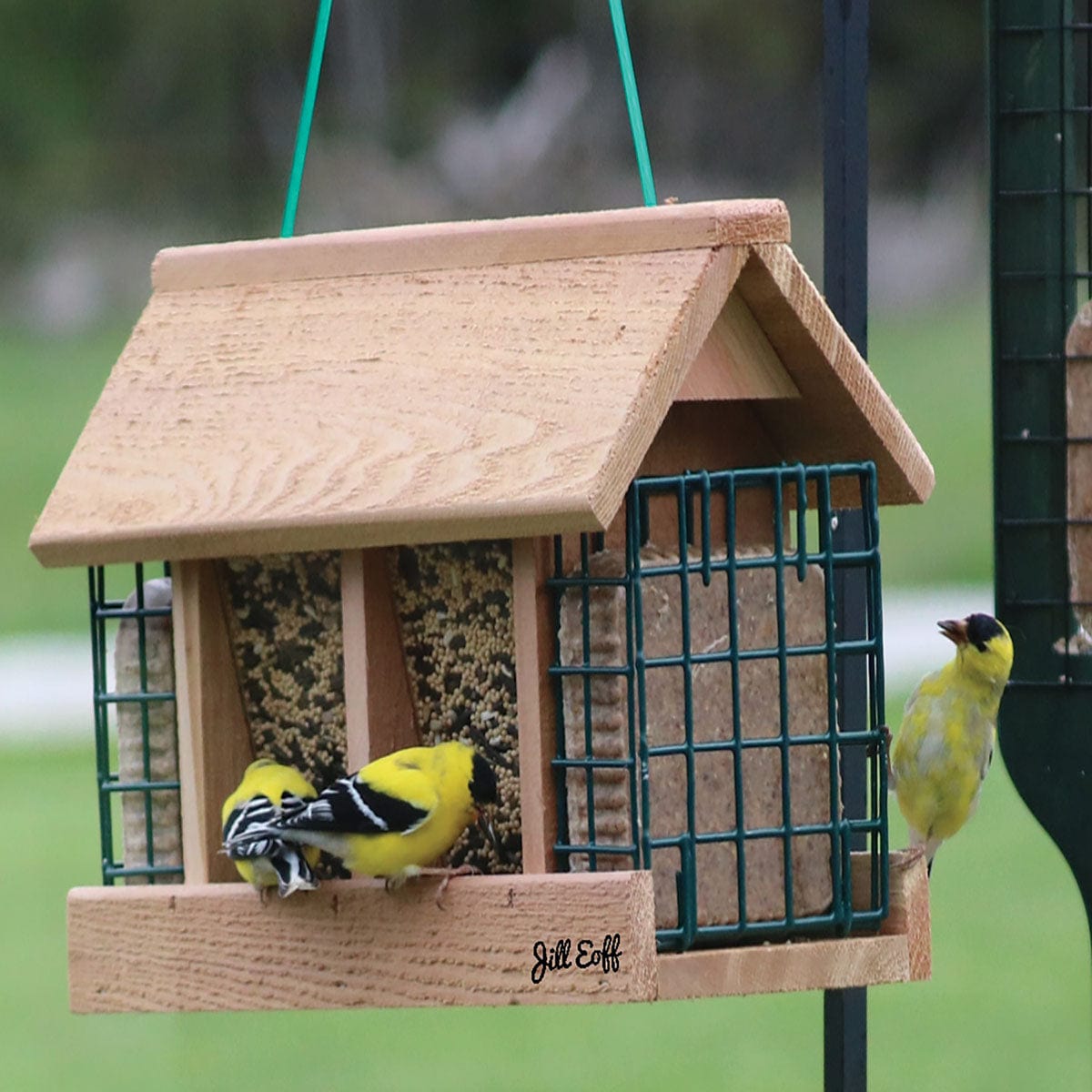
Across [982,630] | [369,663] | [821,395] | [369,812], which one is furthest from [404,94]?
[369,812]

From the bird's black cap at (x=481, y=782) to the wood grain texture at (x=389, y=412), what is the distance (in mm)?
358

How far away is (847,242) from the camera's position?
12.2ft

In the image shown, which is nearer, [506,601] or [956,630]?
[506,601]

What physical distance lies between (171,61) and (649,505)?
84.1ft

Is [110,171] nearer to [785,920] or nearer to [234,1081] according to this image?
[234,1081]

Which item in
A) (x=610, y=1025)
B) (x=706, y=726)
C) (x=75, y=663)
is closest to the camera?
(x=706, y=726)

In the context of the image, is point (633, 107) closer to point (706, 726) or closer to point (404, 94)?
point (706, 726)

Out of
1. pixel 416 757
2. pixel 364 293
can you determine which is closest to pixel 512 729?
pixel 416 757

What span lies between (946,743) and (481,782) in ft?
4.88

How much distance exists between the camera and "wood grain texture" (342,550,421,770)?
10.5 ft

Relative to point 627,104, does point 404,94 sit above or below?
above

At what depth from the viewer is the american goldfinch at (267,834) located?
9.87ft
